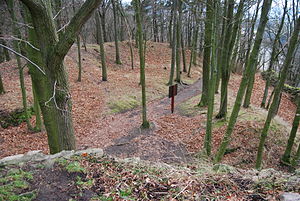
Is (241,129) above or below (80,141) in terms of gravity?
above

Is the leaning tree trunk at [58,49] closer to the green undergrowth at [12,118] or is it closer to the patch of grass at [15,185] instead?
the patch of grass at [15,185]

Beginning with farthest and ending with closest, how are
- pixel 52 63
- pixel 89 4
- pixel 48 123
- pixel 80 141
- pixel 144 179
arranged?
pixel 80 141, pixel 48 123, pixel 52 63, pixel 89 4, pixel 144 179

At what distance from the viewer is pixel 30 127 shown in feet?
27.9

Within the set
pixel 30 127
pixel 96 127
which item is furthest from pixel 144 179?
pixel 30 127

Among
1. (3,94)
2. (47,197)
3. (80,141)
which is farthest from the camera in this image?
(3,94)

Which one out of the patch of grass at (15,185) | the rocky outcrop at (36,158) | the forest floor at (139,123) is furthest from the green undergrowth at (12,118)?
the patch of grass at (15,185)

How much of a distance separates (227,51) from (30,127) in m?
9.56

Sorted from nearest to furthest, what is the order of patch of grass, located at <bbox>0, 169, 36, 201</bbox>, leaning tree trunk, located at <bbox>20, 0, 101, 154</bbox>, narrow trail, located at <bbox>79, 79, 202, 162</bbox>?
patch of grass, located at <bbox>0, 169, 36, 201</bbox> < leaning tree trunk, located at <bbox>20, 0, 101, 154</bbox> < narrow trail, located at <bbox>79, 79, 202, 162</bbox>

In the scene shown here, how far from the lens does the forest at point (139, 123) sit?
2266mm

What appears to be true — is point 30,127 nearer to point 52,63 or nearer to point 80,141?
point 80,141

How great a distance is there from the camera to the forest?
7.43ft

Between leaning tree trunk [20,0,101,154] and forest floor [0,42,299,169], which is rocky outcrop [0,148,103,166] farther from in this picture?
forest floor [0,42,299,169]

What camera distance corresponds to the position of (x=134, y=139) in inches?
299

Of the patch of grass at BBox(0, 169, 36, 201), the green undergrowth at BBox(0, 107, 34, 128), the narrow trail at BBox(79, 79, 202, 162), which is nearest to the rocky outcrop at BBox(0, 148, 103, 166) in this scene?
the patch of grass at BBox(0, 169, 36, 201)
